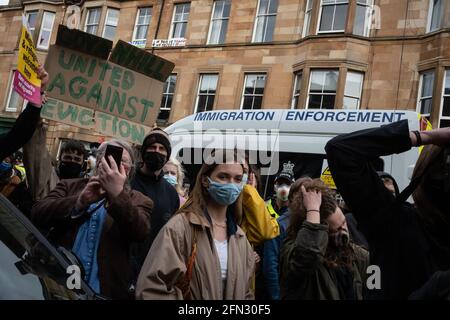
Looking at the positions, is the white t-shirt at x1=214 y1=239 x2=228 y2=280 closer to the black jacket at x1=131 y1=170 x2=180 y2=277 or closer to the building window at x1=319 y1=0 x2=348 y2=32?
the black jacket at x1=131 y1=170 x2=180 y2=277

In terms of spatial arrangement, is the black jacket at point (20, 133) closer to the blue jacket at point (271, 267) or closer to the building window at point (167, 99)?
the blue jacket at point (271, 267)

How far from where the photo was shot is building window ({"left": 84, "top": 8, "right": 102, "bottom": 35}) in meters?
22.0

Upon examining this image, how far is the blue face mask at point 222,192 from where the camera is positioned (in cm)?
257

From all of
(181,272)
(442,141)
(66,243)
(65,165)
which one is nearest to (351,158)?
(442,141)

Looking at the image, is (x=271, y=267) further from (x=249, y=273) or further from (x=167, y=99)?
(x=167, y=99)

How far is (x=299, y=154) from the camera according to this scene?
749cm

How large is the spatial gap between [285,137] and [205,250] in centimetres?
565

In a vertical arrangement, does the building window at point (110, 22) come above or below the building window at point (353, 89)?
above

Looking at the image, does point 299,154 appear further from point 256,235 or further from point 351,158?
point 351,158

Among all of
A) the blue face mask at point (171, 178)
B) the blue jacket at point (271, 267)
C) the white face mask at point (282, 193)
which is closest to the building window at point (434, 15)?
the white face mask at point (282, 193)

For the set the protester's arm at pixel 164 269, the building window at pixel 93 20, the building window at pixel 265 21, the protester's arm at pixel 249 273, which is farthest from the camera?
the building window at pixel 93 20

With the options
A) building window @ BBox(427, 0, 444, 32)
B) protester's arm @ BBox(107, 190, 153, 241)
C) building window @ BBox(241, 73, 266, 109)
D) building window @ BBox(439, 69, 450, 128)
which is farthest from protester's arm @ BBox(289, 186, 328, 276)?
building window @ BBox(427, 0, 444, 32)

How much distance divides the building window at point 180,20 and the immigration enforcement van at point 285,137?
39.1ft

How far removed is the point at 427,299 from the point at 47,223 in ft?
6.84
